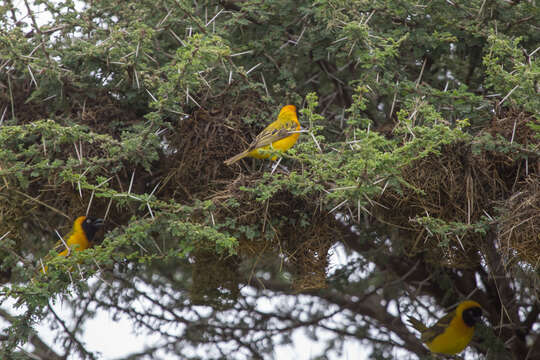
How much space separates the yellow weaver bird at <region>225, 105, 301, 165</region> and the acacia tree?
126 millimetres

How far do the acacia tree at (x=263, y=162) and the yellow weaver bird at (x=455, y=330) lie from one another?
0.14 meters

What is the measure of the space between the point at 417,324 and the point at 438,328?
244 mm

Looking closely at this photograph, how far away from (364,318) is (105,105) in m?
2.88

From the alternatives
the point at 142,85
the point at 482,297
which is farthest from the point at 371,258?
the point at 142,85

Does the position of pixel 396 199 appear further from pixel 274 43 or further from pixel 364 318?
pixel 364 318

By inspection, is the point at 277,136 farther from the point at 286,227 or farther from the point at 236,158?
the point at 286,227

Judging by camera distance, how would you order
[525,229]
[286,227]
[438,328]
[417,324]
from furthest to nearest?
[417,324]
[438,328]
[286,227]
[525,229]

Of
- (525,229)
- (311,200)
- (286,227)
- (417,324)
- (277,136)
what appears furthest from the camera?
(417,324)

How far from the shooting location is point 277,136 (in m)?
4.39

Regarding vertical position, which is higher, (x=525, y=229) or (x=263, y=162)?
(x=263, y=162)

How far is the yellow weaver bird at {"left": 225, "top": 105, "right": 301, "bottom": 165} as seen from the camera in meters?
4.33

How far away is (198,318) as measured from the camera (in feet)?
19.0

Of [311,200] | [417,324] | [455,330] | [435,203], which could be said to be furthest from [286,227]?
[417,324]

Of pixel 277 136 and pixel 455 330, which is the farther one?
pixel 455 330
